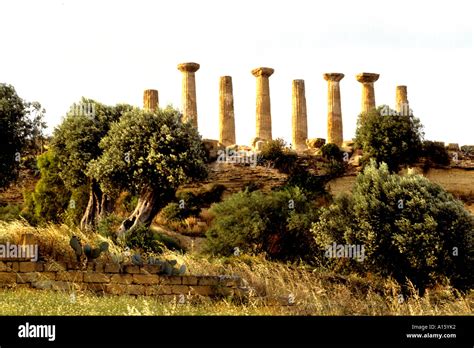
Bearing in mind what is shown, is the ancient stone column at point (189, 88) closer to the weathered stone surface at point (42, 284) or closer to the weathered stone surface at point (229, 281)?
the weathered stone surface at point (229, 281)

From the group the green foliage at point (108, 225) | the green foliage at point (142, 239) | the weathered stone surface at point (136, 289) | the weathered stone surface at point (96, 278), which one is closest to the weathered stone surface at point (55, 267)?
the weathered stone surface at point (96, 278)

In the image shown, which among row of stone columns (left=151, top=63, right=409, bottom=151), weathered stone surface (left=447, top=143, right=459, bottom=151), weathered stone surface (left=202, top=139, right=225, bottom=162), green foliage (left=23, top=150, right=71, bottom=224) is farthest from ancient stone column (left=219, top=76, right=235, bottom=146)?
weathered stone surface (left=447, top=143, right=459, bottom=151)

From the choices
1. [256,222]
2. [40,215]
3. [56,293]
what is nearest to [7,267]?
[56,293]

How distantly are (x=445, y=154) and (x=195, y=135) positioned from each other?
20851 mm

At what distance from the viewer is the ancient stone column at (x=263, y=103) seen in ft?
184

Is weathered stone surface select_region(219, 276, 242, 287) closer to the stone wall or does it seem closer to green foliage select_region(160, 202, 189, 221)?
the stone wall

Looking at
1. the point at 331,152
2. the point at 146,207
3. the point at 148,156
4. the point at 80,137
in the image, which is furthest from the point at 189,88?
the point at 146,207

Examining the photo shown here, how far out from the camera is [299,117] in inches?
2235

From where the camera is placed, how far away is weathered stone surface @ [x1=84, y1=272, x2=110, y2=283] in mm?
16719

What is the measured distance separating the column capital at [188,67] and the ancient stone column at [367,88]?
11.8 metres

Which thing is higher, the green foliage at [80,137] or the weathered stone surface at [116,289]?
the green foliage at [80,137]

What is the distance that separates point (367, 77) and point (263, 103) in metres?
8.07
